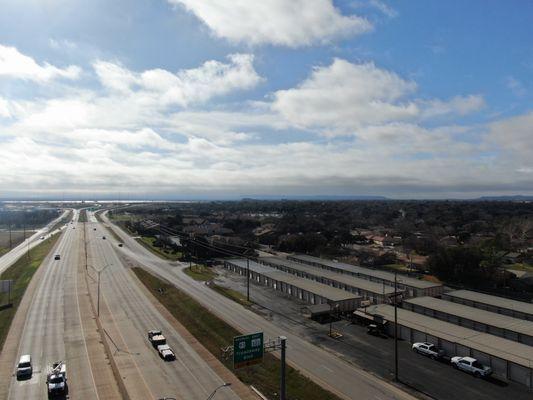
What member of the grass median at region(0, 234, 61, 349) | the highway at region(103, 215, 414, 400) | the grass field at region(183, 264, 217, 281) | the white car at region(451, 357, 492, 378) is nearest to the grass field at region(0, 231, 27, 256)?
the grass median at region(0, 234, 61, 349)

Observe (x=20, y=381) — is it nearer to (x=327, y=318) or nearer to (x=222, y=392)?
(x=222, y=392)

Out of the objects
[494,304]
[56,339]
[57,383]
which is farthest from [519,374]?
[56,339]

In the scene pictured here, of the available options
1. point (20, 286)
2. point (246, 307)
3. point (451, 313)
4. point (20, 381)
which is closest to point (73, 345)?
point (20, 381)

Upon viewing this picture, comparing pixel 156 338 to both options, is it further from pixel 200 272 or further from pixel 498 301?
pixel 498 301

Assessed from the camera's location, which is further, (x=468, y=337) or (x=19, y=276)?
(x=19, y=276)

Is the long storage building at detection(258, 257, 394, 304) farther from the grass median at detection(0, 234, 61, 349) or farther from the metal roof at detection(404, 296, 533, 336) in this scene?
the grass median at detection(0, 234, 61, 349)
